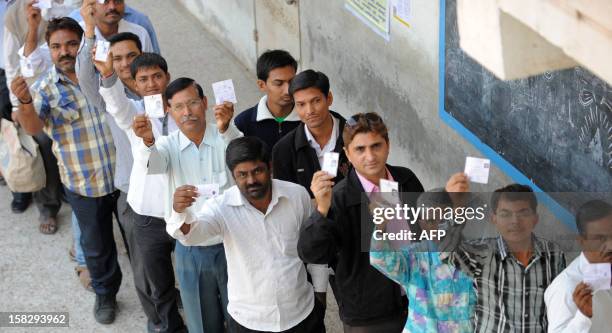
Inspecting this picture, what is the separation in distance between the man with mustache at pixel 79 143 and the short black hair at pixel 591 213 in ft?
10.7

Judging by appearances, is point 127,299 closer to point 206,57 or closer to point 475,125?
point 475,125

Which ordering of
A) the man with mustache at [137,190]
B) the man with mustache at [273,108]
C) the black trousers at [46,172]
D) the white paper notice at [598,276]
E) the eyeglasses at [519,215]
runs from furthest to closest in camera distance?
the black trousers at [46,172], the man with mustache at [273,108], the man with mustache at [137,190], the eyeglasses at [519,215], the white paper notice at [598,276]

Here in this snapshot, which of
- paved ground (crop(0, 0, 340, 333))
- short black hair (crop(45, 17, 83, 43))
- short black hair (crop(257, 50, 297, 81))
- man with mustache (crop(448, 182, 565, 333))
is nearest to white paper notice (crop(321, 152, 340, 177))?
man with mustache (crop(448, 182, 565, 333))

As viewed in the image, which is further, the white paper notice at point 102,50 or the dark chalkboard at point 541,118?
the white paper notice at point 102,50

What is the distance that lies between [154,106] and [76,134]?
1027 mm

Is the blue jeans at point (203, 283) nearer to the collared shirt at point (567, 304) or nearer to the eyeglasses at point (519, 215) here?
the eyeglasses at point (519, 215)

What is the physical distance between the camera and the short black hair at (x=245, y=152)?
441 centimetres

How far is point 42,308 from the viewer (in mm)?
Result: 6410

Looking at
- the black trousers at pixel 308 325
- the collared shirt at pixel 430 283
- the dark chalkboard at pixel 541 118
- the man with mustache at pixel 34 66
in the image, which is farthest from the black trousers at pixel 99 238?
the collared shirt at pixel 430 283

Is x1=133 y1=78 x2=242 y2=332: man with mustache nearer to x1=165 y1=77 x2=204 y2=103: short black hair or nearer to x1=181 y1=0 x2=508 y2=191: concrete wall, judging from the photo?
x1=165 y1=77 x2=204 y2=103: short black hair

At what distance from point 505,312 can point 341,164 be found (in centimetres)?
147

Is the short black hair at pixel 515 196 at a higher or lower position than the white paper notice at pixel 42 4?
lower

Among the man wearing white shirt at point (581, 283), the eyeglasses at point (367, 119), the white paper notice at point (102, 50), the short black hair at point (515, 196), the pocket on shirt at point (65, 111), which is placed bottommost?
the man wearing white shirt at point (581, 283)

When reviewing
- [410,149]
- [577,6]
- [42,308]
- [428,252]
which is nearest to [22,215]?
[42,308]
